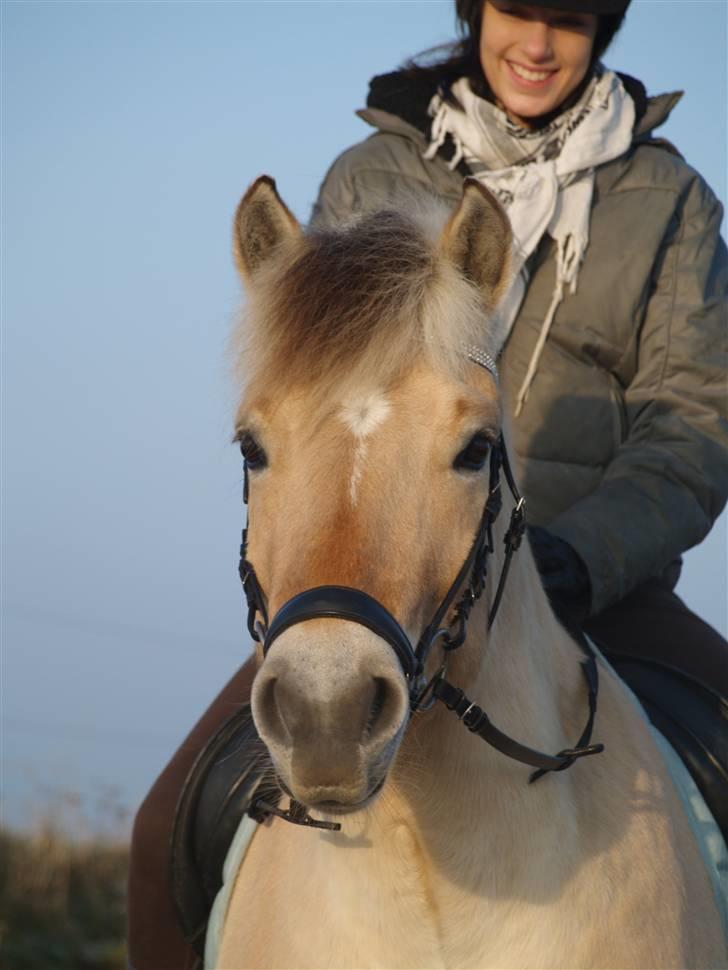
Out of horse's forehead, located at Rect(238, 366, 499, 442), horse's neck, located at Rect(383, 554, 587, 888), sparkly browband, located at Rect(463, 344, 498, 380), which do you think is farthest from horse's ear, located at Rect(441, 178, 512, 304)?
horse's neck, located at Rect(383, 554, 587, 888)

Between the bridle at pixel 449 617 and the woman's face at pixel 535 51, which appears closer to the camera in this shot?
the bridle at pixel 449 617

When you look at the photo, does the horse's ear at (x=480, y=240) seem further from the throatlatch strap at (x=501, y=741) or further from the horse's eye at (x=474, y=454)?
the throatlatch strap at (x=501, y=741)

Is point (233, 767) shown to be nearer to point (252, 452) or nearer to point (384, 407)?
point (252, 452)

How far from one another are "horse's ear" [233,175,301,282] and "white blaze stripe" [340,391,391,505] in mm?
668

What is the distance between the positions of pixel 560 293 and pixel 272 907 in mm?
2621

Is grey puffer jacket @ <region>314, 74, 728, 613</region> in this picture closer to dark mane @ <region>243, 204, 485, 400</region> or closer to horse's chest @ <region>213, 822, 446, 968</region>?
dark mane @ <region>243, 204, 485, 400</region>

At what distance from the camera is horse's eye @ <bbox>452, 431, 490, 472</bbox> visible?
281cm

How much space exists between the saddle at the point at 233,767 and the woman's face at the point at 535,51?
2.35 meters

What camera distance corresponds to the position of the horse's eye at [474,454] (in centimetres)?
281

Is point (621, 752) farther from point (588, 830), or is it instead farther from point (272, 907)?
point (272, 907)

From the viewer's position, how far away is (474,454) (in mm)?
2852

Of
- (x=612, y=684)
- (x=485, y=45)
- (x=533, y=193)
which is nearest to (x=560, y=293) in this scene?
(x=533, y=193)

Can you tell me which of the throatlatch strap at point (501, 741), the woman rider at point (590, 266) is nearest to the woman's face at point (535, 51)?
the woman rider at point (590, 266)

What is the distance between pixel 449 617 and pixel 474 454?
1.28ft
